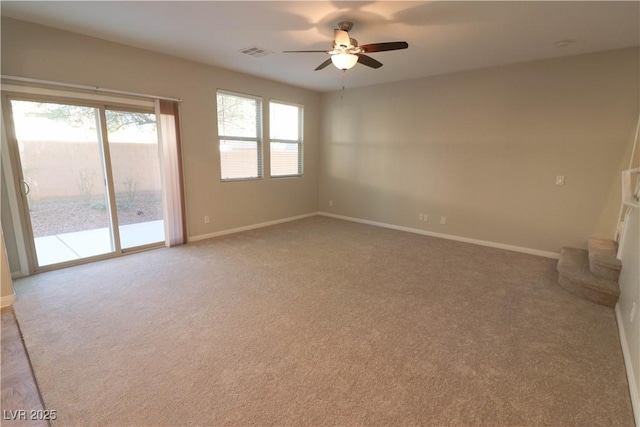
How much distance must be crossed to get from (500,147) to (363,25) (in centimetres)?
283

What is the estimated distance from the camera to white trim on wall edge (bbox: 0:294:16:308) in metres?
2.57

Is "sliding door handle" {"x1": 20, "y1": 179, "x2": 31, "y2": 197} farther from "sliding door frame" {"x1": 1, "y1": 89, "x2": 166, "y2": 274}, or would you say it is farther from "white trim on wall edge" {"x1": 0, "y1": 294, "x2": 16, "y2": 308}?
"white trim on wall edge" {"x1": 0, "y1": 294, "x2": 16, "y2": 308}

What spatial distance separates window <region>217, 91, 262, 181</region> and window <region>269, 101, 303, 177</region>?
33 centimetres

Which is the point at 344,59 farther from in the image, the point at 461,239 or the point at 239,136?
the point at 461,239

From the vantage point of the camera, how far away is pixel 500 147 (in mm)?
4340

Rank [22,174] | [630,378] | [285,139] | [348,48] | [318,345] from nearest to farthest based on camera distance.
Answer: [630,378], [318,345], [348,48], [22,174], [285,139]

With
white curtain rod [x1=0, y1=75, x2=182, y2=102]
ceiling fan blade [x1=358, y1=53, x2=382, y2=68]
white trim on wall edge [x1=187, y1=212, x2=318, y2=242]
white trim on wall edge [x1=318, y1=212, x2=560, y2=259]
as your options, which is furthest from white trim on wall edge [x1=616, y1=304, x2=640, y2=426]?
white curtain rod [x1=0, y1=75, x2=182, y2=102]

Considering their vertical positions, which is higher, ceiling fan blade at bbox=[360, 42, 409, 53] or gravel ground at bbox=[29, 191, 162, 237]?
ceiling fan blade at bbox=[360, 42, 409, 53]

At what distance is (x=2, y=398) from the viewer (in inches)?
65.5

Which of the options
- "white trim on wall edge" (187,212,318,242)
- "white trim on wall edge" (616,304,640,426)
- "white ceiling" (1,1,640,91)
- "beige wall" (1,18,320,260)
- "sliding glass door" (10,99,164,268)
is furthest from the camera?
"white trim on wall edge" (187,212,318,242)

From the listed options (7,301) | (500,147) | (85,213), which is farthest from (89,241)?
(500,147)

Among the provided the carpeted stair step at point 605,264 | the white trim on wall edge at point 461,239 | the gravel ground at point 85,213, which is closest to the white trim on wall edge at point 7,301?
the gravel ground at point 85,213

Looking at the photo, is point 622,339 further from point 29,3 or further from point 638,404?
point 29,3

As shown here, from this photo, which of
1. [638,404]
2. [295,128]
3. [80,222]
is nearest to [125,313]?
[80,222]
